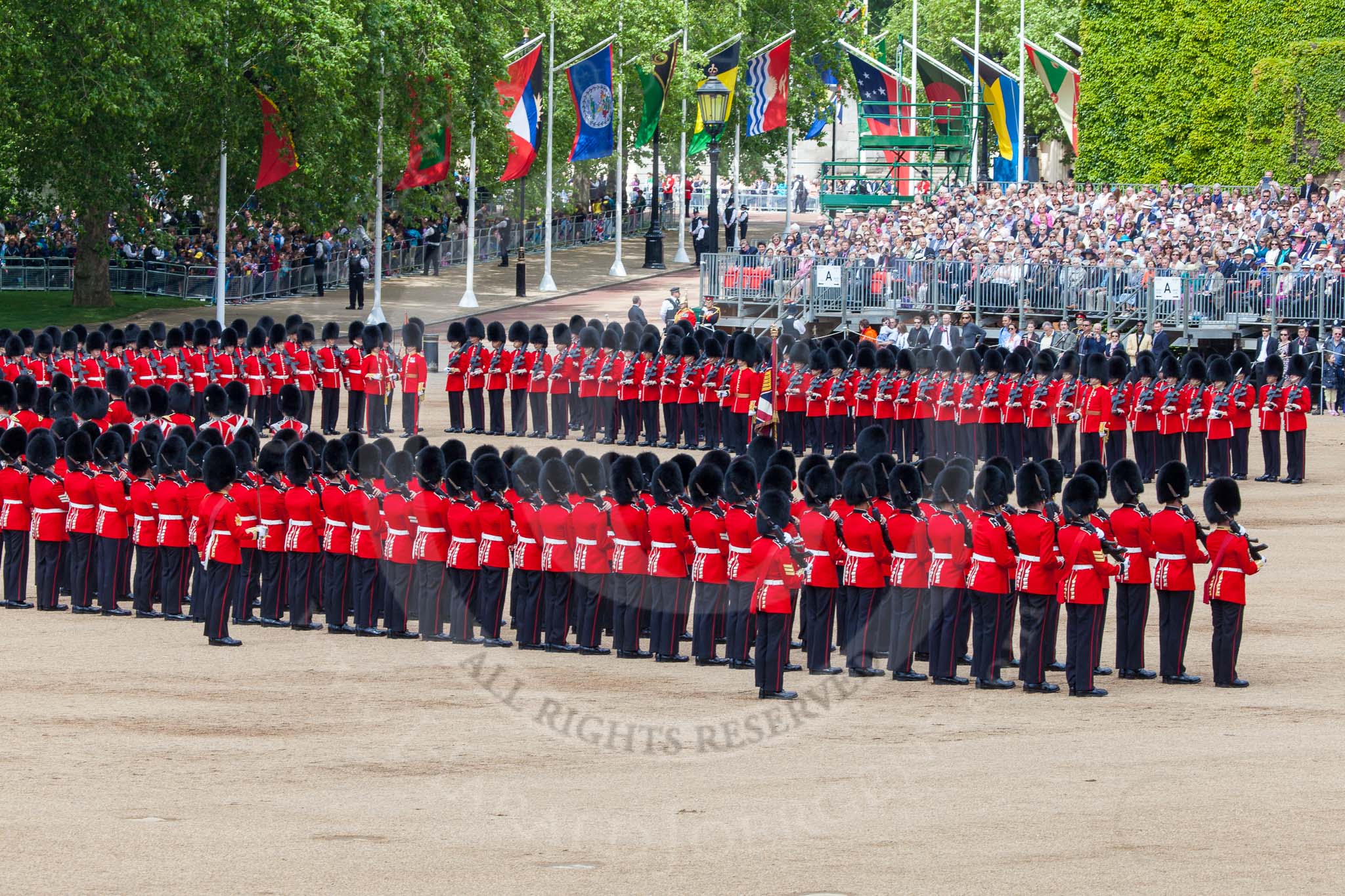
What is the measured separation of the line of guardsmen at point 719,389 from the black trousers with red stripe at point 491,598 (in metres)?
6.23

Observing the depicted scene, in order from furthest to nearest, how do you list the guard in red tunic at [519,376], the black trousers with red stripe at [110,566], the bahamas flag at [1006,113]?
the bahamas flag at [1006,113] < the guard in red tunic at [519,376] < the black trousers with red stripe at [110,566]

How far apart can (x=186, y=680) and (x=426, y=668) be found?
1.41 meters

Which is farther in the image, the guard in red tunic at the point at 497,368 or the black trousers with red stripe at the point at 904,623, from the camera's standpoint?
the guard in red tunic at the point at 497,368

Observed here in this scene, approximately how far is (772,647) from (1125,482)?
2.62 m

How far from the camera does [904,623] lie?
11.9m

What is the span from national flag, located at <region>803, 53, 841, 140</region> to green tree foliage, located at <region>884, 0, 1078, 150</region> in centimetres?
339

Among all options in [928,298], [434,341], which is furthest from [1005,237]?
[434,341]

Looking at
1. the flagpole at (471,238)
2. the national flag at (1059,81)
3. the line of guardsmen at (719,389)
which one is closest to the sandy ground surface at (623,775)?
the line of guardsmen at (719,389)

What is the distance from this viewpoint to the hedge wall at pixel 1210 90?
107ft

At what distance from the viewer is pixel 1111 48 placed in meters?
36.8

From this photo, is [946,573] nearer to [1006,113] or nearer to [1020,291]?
[1020,291]

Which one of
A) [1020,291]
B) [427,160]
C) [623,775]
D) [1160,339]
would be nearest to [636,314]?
[1020,291]

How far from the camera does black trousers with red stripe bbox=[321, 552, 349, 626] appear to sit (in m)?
13.2

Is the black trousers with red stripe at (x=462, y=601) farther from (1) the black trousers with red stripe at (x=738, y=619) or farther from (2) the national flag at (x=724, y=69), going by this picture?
(2) the national flag at (x=724, y=69)
